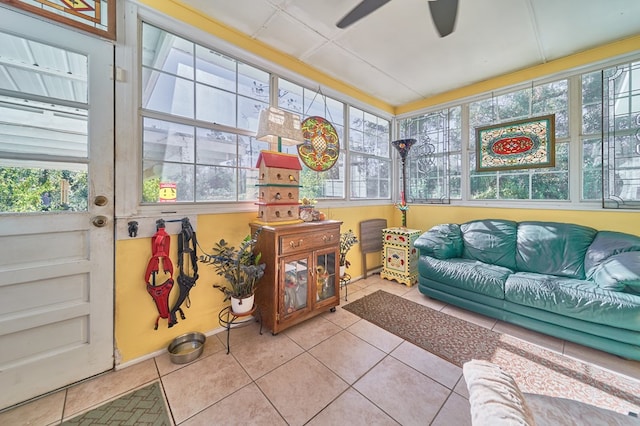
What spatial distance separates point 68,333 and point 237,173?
1.60 meters

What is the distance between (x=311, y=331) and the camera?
2104mm

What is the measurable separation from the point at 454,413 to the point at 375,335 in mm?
787

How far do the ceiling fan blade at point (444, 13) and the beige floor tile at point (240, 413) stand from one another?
2640 millimetres

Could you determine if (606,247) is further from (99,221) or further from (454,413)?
(99,221)

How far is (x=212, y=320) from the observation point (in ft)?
6.77

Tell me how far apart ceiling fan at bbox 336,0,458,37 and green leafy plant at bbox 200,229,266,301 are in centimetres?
172

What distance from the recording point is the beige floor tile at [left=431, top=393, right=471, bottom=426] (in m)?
1.25

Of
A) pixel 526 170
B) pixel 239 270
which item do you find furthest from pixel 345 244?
pixel 526 170

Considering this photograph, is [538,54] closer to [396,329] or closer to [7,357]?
[396,329]

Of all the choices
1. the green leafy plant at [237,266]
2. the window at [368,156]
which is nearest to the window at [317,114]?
the window at [368,156]

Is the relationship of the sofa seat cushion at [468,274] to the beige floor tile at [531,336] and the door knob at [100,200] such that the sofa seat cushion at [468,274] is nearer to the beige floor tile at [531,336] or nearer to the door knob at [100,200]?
the beige floor tile at [531,336]

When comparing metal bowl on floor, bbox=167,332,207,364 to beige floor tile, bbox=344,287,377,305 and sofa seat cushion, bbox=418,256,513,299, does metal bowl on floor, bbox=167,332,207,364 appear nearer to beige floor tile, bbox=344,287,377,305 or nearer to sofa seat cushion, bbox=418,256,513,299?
beige floor tile, bbox=344,287,377,305

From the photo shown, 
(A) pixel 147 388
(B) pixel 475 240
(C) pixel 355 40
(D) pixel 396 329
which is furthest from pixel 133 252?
(B) pixel 475 240

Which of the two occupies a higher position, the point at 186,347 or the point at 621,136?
the point at 621,136
